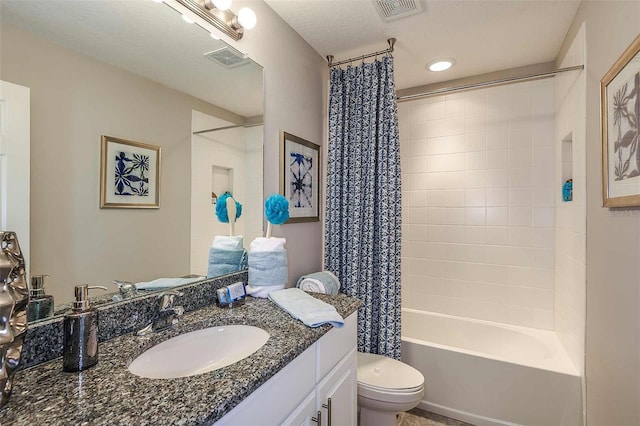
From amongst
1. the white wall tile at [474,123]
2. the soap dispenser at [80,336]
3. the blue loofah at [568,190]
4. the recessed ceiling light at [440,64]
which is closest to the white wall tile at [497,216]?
the blue loofah at [568,190]

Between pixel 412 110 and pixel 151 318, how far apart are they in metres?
2.60

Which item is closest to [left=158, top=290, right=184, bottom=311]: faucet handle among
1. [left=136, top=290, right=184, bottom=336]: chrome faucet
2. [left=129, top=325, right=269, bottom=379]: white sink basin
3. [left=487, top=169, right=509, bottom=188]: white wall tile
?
[left=136, top=290, right=184, bottom=336]: chrome faucet

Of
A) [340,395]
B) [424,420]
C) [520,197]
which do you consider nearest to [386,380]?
[340,395]

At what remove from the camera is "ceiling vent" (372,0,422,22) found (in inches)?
62.0

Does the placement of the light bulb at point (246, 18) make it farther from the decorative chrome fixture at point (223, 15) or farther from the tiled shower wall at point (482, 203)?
the tiled shower wall at point (482, 203)

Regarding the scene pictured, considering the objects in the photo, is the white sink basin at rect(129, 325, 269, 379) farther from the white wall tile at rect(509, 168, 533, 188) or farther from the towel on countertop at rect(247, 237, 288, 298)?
the white wall tile at rect(509, 168, 533, 188)

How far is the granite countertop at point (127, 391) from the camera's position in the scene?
0.57 m

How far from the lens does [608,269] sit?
1312 millimetres

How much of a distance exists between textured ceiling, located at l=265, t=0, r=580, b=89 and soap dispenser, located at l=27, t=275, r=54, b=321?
1616 millimetres

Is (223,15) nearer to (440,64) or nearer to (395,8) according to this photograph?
(395,8)

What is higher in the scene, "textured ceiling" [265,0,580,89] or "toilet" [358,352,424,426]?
"textured ceiling" [265,0,580,89]

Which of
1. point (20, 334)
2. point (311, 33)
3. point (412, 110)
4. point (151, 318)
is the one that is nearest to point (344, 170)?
point (311, 33)

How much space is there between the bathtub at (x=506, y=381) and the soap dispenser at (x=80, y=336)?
1.88 m

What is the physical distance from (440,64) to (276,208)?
69.9 inches
